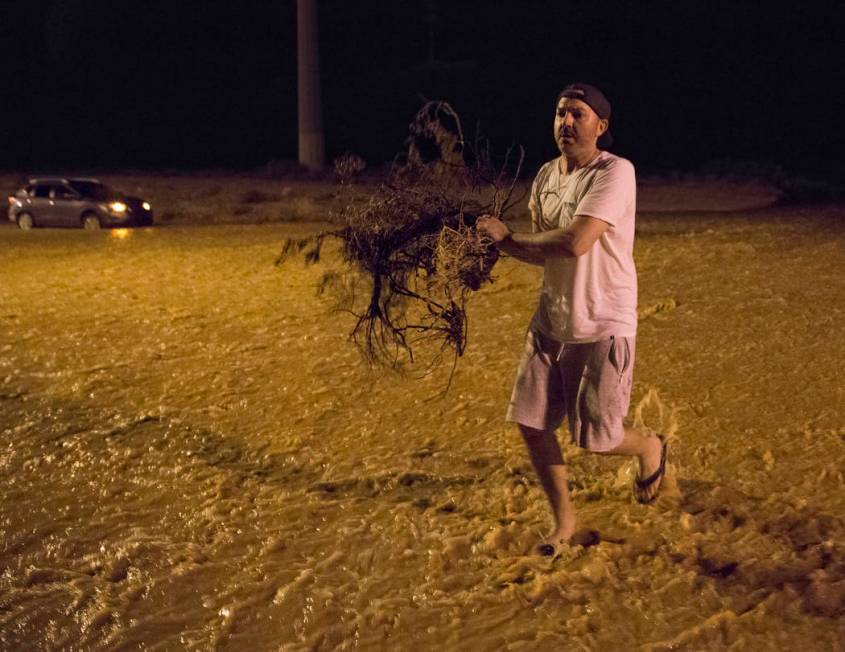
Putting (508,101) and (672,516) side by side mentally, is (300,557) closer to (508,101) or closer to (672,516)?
(672,516)

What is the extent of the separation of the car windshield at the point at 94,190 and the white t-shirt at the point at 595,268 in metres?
15.6

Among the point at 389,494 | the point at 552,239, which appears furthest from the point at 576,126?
the point at 389,494

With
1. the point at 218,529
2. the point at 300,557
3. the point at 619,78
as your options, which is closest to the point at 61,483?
the point at 218,529

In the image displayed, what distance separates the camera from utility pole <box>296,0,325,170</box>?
30131 millimetres

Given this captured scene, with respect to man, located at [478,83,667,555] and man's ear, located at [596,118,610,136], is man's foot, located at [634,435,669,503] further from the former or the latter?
man's ear, located at [596,118,610,136]

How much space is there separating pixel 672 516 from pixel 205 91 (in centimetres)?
5135

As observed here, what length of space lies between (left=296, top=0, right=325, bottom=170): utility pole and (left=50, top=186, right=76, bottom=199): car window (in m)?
12.6

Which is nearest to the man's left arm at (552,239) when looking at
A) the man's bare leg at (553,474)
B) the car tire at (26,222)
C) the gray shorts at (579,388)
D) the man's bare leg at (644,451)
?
the gray shorts at (579,388)

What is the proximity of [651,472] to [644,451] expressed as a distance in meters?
0.21

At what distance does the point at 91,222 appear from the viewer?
18.5 metres

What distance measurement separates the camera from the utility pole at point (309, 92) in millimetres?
30131

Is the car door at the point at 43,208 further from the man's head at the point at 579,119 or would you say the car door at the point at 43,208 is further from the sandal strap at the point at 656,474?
the man's head at the point at 579,119

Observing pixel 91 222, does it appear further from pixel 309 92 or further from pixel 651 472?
pixel 651 472

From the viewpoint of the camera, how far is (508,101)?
47.0 m
